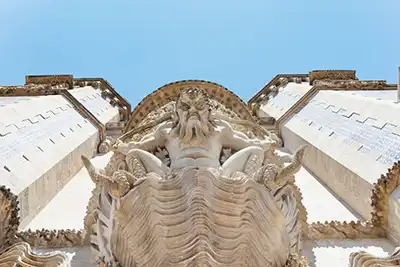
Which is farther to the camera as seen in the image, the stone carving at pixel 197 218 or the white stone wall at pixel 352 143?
the white stone wall at pixel 352 143

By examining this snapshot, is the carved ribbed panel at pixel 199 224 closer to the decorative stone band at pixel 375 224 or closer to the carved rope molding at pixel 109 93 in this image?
the decorative stone band at pixel 375 224

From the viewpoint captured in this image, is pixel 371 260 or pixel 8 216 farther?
pixel 8 216

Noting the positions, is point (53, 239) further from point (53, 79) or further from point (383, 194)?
point (53, 79)

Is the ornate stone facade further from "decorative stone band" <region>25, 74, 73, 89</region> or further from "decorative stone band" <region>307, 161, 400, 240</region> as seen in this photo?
"decorative stone band" <region>25, 74, 73, 89</region>

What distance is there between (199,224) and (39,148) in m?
6.70

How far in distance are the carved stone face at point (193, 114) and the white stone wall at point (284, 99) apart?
11.5m

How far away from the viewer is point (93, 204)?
8.42m

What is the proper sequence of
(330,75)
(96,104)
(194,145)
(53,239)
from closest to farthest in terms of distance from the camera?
(194,145) < (53,239) < (330,75) < (96,104)

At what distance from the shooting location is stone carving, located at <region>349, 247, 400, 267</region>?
704 cm

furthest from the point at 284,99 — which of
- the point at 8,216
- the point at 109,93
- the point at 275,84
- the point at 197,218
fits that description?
the point at 197,218

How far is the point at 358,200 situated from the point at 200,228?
4.96 meters

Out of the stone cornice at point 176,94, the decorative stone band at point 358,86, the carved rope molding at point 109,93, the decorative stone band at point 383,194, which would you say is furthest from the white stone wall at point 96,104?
the decorative stone band at point 383,194

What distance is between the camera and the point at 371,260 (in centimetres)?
712

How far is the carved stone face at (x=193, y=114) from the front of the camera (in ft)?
28.0
